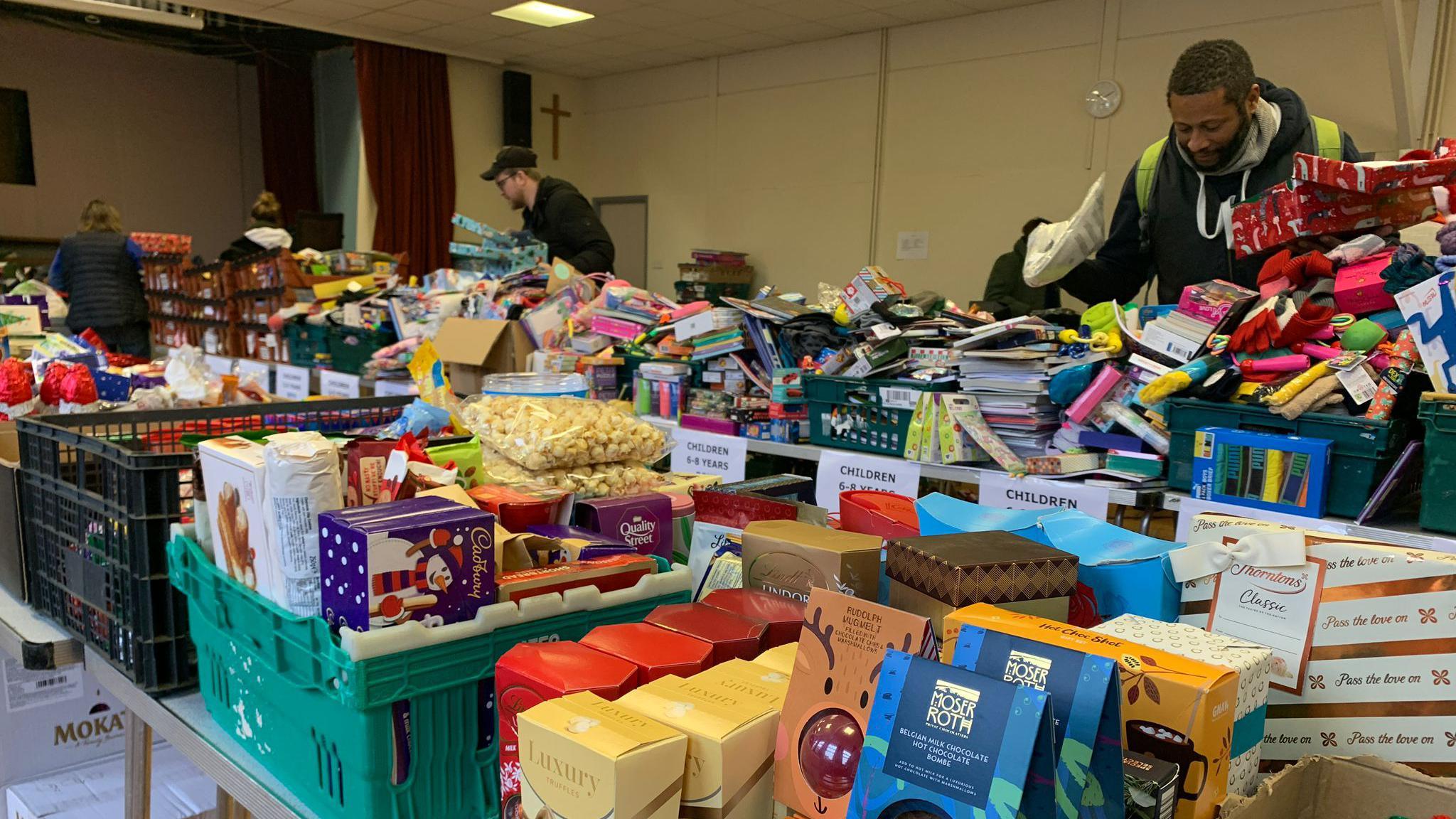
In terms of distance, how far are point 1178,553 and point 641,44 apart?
27.0ft

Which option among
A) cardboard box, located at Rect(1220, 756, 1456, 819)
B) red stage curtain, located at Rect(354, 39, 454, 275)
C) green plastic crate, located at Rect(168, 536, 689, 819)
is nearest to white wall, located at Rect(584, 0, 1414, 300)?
red stage curtain, located at Rect(354, 39, 454, 275)

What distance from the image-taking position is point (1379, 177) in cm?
216

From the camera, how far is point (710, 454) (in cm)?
319

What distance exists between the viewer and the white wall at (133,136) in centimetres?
927

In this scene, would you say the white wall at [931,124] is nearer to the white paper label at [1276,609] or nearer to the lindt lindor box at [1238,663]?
the white paper label at [1276,609]

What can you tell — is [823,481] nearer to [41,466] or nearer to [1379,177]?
[1379,177]

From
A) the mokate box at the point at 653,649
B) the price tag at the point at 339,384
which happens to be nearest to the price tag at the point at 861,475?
the mokate box at the point at 653,649

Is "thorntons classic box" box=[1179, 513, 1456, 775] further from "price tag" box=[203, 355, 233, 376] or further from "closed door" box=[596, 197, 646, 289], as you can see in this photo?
"closed door" box=[596, 197, 646, 289]

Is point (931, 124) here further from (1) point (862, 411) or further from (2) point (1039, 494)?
(2) point (1039, 494)

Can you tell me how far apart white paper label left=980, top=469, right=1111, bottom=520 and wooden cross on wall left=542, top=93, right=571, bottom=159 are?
834cm

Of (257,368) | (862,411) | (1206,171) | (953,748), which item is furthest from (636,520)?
(257,368)

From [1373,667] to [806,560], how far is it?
22.6 inches

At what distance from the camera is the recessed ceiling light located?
7223 mm

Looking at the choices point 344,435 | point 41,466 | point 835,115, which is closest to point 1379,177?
point 344,435
